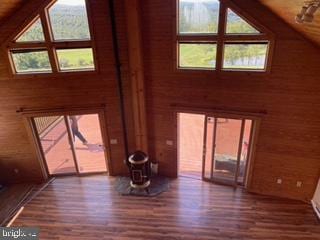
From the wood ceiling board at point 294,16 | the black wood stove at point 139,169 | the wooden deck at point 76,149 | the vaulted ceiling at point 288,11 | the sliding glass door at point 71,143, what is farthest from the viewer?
the wooden deck at point 76,149

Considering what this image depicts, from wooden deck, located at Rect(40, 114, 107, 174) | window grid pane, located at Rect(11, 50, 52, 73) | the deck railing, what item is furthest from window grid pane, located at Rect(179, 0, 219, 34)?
the deck railing

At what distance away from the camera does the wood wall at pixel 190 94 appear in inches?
199

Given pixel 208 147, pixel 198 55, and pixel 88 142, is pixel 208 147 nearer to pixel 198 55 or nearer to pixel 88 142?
pixel 198 55

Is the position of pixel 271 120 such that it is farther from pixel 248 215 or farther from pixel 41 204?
pixel 41 204

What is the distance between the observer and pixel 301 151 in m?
5.64

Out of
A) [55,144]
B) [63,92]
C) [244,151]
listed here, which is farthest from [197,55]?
[55,144]

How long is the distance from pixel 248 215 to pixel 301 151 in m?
1.87

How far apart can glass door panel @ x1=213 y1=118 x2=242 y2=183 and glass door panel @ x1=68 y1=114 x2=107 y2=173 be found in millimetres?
3099

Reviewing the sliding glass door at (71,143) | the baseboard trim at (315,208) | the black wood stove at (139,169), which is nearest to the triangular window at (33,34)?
the sliding glass door at (71,143)

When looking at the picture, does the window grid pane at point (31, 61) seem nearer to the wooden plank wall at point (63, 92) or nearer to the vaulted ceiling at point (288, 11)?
the wooden plank wall at point (63, 92)

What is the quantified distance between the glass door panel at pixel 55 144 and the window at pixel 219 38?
149 inches

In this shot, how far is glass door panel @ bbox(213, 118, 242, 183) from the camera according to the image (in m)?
6.14

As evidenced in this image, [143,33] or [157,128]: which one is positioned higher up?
[143,33]

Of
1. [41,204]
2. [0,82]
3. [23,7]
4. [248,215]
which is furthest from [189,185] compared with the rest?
[23,7]
